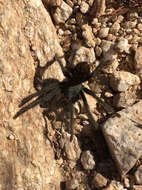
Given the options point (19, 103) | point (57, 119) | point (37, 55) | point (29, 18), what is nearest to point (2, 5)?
point (29, 18)

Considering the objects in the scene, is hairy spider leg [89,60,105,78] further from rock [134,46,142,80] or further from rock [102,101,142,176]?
rock [102,101,142,176]

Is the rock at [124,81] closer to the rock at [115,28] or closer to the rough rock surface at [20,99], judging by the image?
the rock at [115,28]

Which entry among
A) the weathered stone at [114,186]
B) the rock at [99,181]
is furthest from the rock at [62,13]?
the weathered stone at [114,186]

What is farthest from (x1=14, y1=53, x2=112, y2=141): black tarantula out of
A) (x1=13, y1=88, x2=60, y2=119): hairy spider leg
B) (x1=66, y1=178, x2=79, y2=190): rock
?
(x1=66, y1=178, x2=79, y2=190): rock

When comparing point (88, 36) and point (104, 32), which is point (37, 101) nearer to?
point (88, 36)

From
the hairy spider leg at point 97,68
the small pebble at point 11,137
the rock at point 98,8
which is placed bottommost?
the small pebble at point 11,137

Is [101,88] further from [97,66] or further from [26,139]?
[26,139]
